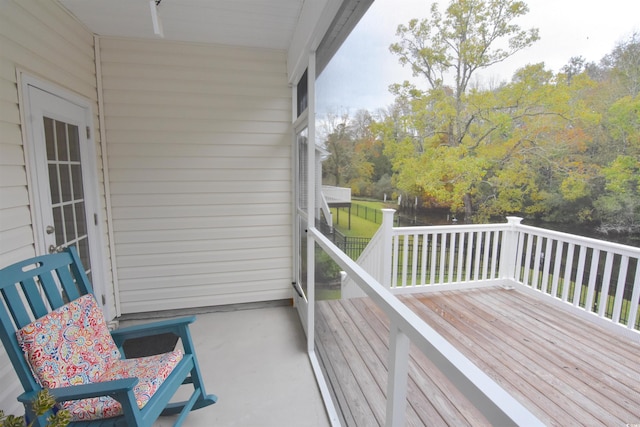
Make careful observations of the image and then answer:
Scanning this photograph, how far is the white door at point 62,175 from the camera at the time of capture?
77.2 inches

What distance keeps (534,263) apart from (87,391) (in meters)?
1.71

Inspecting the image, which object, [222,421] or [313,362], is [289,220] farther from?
[222,421]

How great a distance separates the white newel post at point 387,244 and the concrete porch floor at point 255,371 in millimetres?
961

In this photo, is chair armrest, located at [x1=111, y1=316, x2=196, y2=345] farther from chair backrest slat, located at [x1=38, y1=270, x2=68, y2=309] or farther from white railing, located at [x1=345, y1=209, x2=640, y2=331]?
white railing, located at [x1=345, y1=209, x2=640, y2=331]

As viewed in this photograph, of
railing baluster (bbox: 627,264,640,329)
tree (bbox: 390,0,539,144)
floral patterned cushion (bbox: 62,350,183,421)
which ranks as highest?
tree (bbox: 390,0,539,144)

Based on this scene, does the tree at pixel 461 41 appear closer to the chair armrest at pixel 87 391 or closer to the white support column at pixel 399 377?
the white support column at pixel 399 377

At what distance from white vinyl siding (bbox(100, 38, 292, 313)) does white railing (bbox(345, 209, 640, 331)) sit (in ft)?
6.85

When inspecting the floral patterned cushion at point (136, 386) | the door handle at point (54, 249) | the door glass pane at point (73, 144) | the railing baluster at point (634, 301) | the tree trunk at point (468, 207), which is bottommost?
the floral patterned cushion at point (136, 386)

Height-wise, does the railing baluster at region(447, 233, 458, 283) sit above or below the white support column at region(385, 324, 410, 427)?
above

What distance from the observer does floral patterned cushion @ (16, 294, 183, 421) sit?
1381 millimetres

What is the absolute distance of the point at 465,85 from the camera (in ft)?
3.03

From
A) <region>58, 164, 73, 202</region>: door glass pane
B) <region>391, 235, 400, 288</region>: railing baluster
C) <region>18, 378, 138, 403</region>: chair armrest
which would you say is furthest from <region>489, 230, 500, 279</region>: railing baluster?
<region>58, 164, 73, 202</region>: door glass pane

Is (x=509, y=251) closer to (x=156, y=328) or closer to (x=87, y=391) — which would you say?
(x=87, y=391)

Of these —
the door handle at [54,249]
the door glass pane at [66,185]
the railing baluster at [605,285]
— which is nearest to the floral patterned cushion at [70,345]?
the door handle at [54,249]
